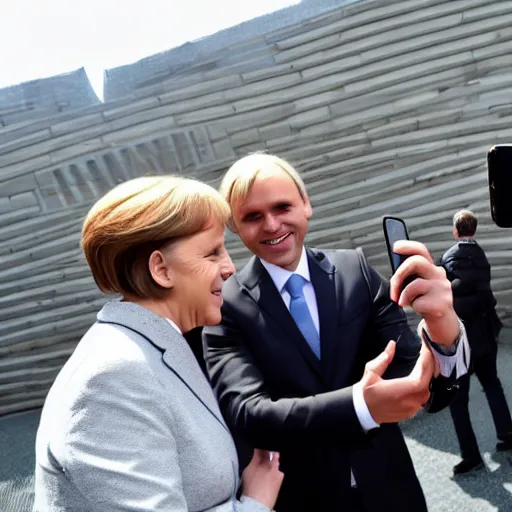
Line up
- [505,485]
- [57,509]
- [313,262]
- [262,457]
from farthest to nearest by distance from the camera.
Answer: [505,485], [313,262], [262,457], [57,509]

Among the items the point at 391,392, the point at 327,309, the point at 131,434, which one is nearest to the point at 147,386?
the point at 131,434

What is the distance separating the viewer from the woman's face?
1138 mm

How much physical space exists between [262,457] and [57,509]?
1.59 feet

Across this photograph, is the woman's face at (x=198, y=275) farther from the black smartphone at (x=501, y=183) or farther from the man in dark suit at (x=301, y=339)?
the black smartphone at (x=501, y=183)

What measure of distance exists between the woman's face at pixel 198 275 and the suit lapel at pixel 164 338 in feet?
0.20

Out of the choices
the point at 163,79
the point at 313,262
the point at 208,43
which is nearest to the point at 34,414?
the point at 163,79

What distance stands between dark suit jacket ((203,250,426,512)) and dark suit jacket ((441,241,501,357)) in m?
2.34

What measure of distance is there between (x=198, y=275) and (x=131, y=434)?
14.4 inches

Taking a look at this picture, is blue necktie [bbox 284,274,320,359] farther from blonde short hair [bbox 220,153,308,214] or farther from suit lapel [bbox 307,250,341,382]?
blonde short hair [bbox 220,153,308,214]

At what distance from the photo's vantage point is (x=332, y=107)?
5816 millimetres

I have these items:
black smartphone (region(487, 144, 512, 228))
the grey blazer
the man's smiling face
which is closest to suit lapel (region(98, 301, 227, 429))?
the grey blazer

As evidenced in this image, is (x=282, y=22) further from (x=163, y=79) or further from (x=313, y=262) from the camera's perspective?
(x=313, y=262)

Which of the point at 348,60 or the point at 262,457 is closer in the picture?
the point at 262,457

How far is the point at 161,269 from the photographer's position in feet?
3.71
